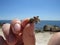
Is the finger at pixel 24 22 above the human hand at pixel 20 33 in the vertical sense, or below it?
above

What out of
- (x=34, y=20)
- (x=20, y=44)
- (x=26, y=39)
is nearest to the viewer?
(x=34, y=20)

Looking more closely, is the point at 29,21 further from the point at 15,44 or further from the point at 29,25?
the point at 15,44

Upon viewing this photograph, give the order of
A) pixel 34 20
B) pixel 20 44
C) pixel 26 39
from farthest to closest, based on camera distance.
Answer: pixel 20 44, pixel 26 39, pixel 34 20

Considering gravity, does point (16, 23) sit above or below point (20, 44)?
above

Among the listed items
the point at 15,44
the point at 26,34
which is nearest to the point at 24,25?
the point at 26,34

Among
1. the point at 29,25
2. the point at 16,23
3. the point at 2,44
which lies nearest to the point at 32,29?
the point at 29,25

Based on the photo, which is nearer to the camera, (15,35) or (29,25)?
(29,25)

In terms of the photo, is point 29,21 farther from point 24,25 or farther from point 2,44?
point 2,44

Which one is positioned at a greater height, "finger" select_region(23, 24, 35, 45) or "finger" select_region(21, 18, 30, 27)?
"finger" select_region(21, 18, 30, 27)

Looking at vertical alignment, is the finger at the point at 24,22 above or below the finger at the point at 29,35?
above
